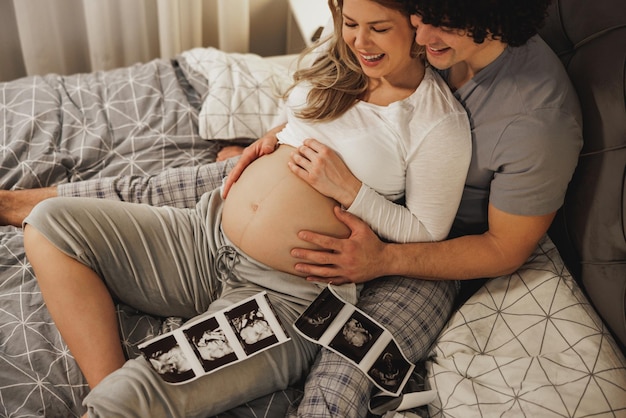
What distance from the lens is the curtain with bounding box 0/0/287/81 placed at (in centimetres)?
241

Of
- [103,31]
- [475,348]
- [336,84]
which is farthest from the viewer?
[103,31]

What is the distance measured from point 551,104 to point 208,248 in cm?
84

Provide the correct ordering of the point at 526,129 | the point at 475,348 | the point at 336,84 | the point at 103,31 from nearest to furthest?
the point at 526,129 < the point at 475,348 < the point at 336,84 < the point at 103,31

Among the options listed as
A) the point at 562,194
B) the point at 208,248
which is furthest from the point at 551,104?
the point at 208,248

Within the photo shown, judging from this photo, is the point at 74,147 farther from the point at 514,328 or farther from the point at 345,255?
the point at 514,328

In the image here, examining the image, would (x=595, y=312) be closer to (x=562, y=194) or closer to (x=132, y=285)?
(x=562, y=194)

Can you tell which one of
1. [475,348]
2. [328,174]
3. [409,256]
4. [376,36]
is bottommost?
[475,348]

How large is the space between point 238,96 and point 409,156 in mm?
791

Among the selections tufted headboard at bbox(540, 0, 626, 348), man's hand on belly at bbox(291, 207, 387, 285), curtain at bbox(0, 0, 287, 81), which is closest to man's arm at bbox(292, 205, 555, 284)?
man's hand on belly at bbox(291, 207, 387, 285)

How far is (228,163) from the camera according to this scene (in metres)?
1.74

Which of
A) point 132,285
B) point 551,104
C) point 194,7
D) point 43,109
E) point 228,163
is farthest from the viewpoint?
point 194,7

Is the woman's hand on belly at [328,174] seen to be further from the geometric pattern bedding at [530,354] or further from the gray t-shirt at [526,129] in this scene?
the geometric pattern bedding at [530,354]

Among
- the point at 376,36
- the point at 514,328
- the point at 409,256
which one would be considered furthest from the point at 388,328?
the point at 376,36

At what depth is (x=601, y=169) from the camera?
1.30m
